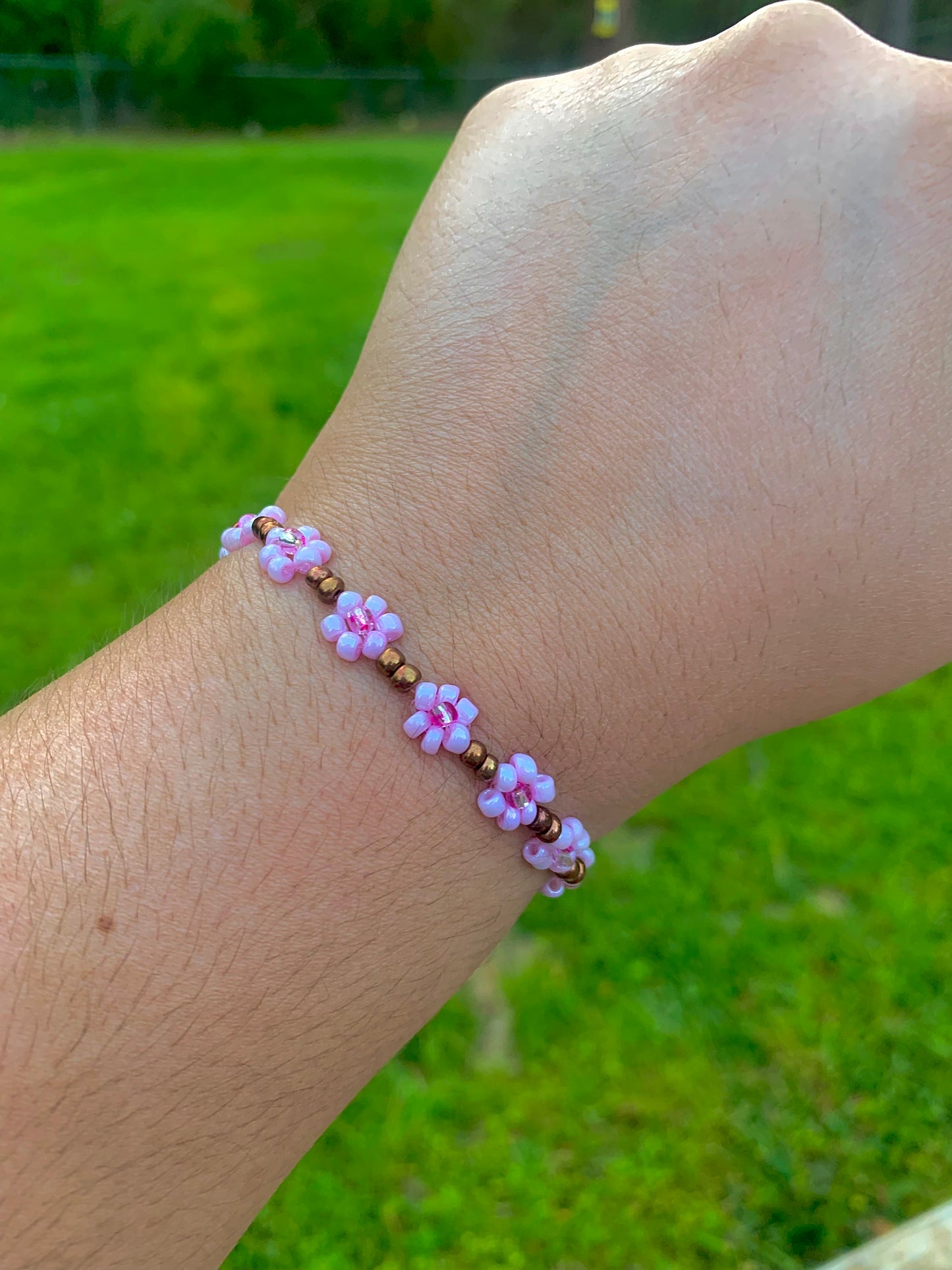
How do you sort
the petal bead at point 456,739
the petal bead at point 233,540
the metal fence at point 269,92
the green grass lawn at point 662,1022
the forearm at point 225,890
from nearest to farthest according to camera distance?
1. the forearm at point 225,890
2. the petal bead at point 456,739
3. the petal bead at point 233,540
4. the green grass lawn at point 662,1022
5. the metal fence at point 269,92

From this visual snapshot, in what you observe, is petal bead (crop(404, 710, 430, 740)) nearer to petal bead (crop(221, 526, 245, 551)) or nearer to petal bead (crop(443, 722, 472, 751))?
petal bead (crop(443, 722, 472, 751))

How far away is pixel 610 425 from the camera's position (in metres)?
0.91

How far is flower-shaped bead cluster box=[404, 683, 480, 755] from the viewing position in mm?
831

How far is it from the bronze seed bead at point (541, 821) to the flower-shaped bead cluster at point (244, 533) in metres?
0.40

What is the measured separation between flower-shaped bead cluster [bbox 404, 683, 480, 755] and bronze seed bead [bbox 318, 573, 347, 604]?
0.39 ft

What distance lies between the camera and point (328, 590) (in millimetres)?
853

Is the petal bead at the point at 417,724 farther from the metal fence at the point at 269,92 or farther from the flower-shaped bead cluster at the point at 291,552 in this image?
the metal fence at the point at 269,92

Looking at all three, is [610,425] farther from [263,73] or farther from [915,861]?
[263,73]

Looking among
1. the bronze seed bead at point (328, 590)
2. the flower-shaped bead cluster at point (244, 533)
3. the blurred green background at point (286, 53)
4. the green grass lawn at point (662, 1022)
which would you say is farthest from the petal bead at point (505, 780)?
the blurred green background at point (286, 53)

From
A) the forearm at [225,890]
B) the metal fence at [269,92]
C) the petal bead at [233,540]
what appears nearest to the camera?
the forearm at [225,890]

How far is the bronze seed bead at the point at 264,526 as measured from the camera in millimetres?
897

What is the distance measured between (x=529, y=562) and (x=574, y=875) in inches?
13.0

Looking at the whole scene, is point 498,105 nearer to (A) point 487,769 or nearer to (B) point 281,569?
(B) point 281,569

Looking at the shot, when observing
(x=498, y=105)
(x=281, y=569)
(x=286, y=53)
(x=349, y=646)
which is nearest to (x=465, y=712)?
(x=349, y=646)
